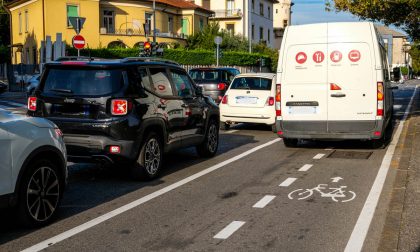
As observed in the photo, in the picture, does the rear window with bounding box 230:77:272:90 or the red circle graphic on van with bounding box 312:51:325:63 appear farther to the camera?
the rear window with bounding box 230:77:272:90

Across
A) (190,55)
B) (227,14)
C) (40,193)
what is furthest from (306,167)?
(227,14)

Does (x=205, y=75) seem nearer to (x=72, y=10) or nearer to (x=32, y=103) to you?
(x=32, y=103)

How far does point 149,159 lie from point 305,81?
4403mm

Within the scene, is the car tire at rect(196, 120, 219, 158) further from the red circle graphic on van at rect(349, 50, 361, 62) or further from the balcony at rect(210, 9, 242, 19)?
the balcony at rect(210, 9, 242, 19)

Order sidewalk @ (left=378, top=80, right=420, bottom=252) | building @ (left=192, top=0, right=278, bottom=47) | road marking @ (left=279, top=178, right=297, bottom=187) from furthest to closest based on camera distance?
building @ (left=192, top=0, right=278, bottom=47)
road marking @ (left=279, top=178, right=297, bottom=187)
sidewalk @ (left=378, top=80, right=420, bottom=252)

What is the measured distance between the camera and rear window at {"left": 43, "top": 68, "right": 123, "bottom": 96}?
7957 millimetres

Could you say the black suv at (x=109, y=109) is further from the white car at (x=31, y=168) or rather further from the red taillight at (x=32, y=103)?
the white car at (x=31, y=168)

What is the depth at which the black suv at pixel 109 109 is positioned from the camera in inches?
309

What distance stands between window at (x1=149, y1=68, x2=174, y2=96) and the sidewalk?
3.66 meters

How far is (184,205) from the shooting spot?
22.7 ft

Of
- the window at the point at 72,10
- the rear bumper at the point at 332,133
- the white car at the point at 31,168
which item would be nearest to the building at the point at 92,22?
the window at the point at 72,10

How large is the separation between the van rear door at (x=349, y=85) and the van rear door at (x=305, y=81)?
140mm

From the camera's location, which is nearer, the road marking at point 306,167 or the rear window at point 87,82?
the rear window at point 87,82

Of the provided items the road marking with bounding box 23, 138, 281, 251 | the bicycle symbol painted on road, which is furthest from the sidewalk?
the road marking with bounding box 23, 138, 281, 251
